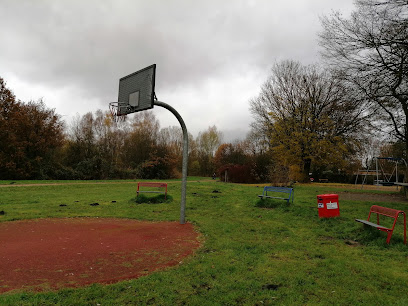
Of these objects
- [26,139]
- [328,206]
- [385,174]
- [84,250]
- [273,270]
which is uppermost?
[26,139]

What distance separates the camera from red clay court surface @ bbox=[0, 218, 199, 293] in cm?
443

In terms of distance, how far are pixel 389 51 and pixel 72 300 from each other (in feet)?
46.3

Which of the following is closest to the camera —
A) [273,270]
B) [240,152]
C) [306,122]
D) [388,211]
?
[273,270]

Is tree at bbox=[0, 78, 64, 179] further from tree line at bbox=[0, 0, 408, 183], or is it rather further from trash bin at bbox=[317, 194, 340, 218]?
trash bin at bbox=[317, 194, 340, 218]

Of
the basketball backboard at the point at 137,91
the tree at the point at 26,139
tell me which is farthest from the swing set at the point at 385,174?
the tree at the point at 26,139

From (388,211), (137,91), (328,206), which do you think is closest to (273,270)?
(388,211)

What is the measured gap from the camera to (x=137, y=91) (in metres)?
8.89

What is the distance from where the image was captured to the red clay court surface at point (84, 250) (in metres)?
4.43

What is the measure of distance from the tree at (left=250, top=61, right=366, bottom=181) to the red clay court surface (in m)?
18.1

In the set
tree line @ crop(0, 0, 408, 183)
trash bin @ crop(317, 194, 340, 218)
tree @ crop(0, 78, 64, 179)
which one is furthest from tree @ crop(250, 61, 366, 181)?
tree @ crop(0, 78, 64, 179)

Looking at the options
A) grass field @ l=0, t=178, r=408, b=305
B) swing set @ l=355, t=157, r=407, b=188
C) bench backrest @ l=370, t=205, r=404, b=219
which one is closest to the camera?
grass field @ l=0, t=178, r=408, b=305

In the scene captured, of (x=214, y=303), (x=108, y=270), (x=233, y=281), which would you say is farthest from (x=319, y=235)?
(x=108, y=270)

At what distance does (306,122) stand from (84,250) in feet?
81.8

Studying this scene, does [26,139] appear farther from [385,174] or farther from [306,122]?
[385,174]
